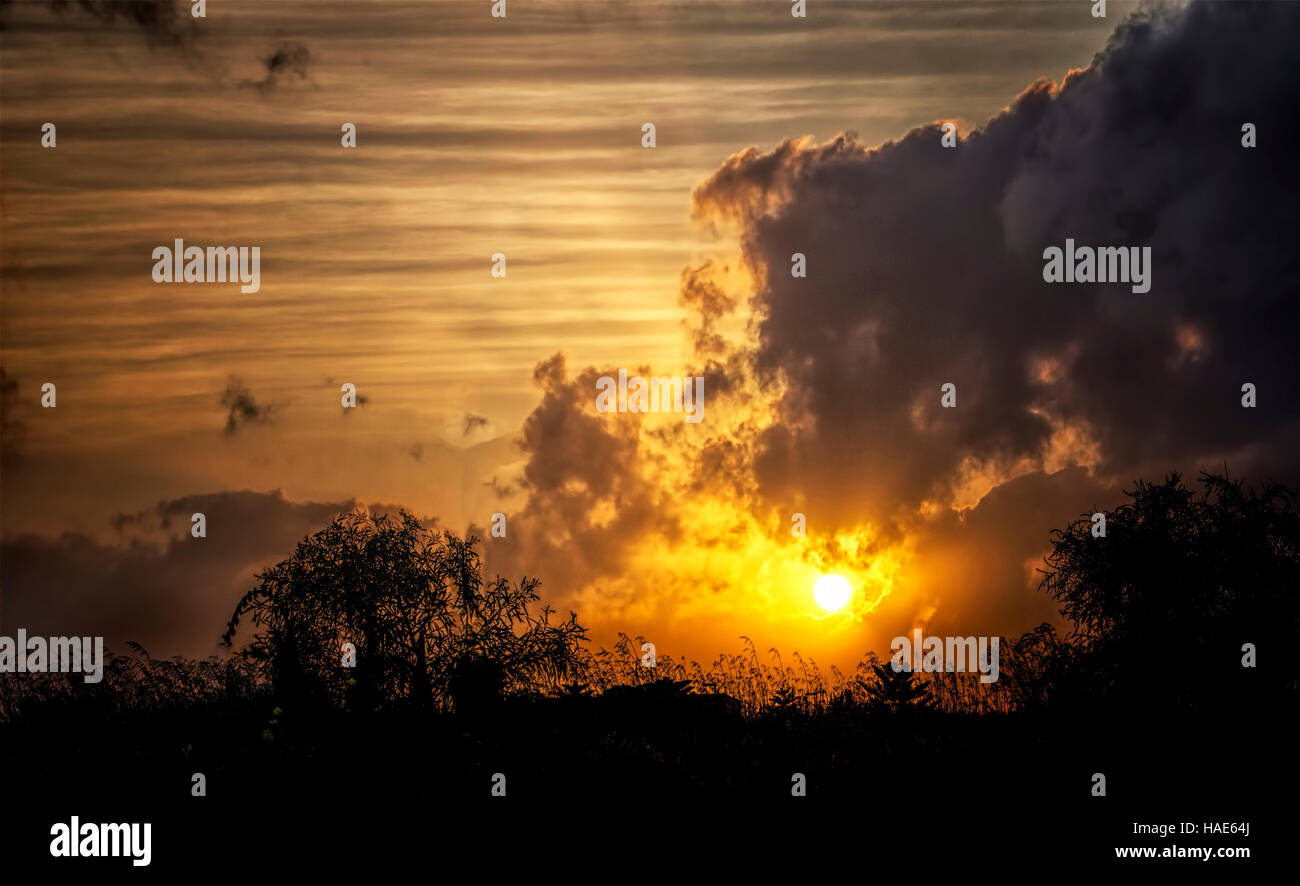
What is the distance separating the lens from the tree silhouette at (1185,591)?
84.2 ft

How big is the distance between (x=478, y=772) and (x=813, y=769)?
5097mm

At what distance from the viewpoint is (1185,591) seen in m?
28.4

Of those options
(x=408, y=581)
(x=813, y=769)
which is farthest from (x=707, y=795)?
(x=408, y=581)

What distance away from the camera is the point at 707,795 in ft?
51.5

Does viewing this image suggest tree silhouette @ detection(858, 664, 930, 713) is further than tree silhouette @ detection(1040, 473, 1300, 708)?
No

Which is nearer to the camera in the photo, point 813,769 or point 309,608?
point 813,769

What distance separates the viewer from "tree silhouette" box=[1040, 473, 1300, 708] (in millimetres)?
25672

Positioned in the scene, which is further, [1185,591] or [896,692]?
[1185,591]

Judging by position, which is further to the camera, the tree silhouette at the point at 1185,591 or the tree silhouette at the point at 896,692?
the tree silhouette at the point at 1185,591

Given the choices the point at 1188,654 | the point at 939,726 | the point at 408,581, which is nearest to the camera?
the point at 939,726
